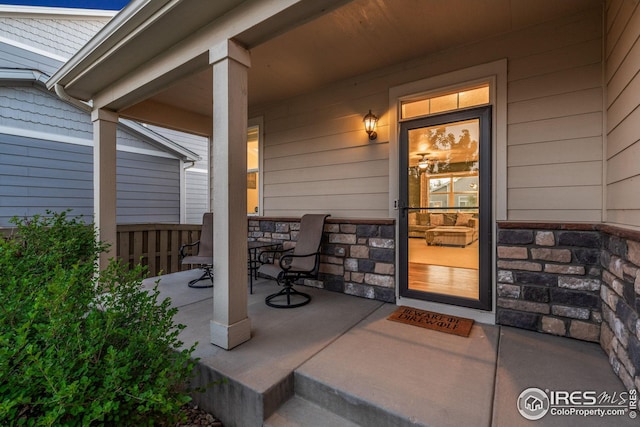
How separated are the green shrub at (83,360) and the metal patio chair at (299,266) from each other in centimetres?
161

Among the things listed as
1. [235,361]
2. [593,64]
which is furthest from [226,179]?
[593,64]

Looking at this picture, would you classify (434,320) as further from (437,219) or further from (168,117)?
(168,117)

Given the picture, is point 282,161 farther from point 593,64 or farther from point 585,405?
point 585,405

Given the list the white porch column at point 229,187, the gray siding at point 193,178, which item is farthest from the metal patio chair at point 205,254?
the gray siding at point 193,178

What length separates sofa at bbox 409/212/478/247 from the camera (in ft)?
9.34

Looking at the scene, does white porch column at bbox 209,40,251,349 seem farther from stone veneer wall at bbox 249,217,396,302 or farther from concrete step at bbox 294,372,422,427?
stone veneer wall at bbox 249,217,396,302

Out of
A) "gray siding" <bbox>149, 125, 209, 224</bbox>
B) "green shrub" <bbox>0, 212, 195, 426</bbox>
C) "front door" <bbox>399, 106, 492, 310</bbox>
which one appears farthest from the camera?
"gray siding" <bbox>149, 125, 209, 224</bbox>

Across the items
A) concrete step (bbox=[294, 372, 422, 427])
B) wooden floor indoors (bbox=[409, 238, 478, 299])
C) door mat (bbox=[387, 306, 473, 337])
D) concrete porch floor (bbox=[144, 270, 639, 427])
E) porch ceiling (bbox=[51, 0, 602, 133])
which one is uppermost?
porch ceiling (bbox=[51, 0, 602, 133])

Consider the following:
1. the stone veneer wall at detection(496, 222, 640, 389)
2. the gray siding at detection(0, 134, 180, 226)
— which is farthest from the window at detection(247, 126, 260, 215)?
the stone veneer wall at detection(496, 222, 640, 389)

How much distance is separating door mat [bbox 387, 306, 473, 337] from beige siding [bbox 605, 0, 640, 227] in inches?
52.5

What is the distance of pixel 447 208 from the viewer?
9.61 feet

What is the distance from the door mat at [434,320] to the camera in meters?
2.48

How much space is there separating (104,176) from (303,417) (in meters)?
3.50

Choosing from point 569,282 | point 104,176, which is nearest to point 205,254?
point 104,176
